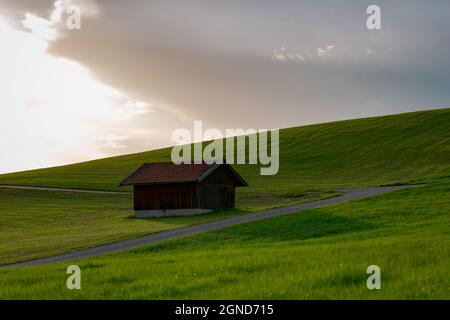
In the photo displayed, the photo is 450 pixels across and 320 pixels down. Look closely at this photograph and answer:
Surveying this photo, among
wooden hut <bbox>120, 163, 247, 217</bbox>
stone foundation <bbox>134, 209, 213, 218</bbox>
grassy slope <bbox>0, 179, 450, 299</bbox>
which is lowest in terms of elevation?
grassy slope <bbox>0, 179, 450, 299</bbox>

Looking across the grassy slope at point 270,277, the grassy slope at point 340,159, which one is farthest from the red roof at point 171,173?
the grassy slope at point 270,277

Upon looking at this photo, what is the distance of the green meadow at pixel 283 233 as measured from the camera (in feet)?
49.2

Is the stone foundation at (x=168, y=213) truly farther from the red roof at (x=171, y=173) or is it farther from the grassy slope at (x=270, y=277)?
the grassy slope at (x=270, y=277)

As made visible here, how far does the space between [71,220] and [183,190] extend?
1155cm

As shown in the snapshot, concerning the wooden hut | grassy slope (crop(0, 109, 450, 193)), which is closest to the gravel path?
the wooden hut

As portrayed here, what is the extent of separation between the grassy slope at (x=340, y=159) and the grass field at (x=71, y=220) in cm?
779

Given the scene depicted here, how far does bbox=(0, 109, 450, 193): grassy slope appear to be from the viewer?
8325 centimetres

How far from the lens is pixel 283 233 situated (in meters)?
36.9

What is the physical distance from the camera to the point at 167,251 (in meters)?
31.9

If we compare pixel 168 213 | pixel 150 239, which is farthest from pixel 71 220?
pixel 150 239

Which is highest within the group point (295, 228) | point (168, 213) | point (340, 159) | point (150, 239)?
point (340, 159)

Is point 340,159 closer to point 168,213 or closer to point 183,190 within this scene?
point 183,190

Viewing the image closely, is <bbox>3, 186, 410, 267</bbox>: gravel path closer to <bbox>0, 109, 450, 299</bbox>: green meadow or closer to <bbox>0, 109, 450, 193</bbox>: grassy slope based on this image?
<bbox>0, 109, 450, 299</bbox>: green meadow
